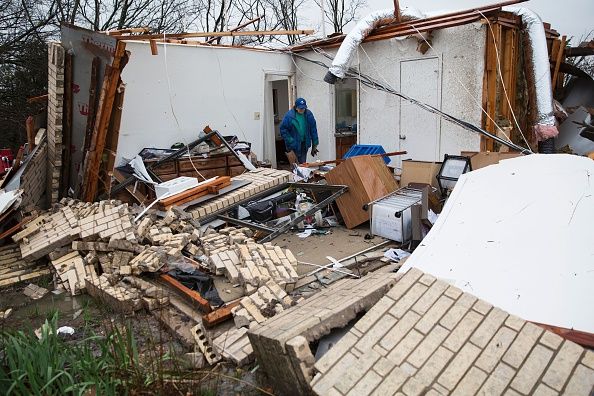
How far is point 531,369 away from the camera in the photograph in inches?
92.8

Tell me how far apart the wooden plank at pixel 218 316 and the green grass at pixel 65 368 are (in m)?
1.08

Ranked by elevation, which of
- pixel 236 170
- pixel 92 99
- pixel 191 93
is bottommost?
pixel 236 170

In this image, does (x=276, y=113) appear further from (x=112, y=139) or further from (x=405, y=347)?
(x=405, y=347)

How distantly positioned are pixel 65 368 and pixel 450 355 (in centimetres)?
214

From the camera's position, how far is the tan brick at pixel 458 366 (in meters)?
2.34

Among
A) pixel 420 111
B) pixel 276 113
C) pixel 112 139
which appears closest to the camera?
pixel 112 139

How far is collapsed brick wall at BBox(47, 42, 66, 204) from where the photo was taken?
6844 mm

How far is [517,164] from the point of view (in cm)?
→ 418

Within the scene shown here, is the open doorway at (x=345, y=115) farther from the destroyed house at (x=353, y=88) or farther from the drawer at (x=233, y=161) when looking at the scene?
the drawer at (x=233, y=161)

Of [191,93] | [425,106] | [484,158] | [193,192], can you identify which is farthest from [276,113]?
[484,158]

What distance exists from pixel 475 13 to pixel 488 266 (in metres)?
5.51

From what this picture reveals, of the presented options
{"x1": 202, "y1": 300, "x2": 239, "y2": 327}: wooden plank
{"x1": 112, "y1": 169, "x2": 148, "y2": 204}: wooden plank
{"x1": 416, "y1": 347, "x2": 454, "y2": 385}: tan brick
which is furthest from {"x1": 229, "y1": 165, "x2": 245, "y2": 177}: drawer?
{"x1": 416, "y1": 347, "x2": 454, "y2": 385}: tan brick

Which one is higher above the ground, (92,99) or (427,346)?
(92,99)

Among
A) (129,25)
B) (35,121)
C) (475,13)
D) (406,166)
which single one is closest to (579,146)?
(475,13)
